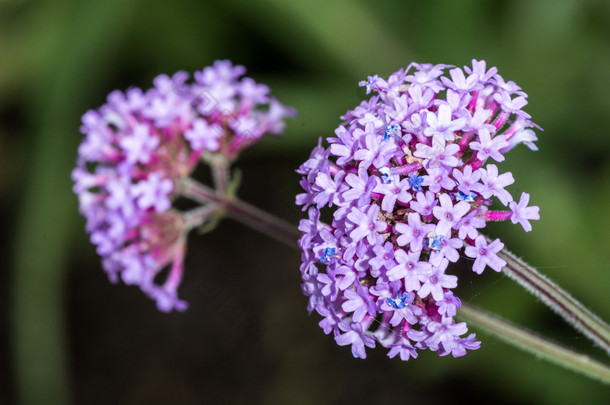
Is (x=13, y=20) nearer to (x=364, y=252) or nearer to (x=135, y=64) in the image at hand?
(x=135, y=64)

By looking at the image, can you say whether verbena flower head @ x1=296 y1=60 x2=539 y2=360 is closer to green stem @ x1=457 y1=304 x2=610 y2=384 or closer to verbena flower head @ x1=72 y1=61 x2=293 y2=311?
green stem @ x1=457 y1=304 x2=610 y2=384

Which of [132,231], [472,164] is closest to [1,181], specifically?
[132,231]

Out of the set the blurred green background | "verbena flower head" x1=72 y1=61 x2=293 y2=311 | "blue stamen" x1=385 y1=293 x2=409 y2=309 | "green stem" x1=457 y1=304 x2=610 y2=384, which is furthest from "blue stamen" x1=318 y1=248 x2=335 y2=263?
the blurred green background

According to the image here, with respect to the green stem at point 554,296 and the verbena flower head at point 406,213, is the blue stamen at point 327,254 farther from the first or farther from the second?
the green stem at point 554,296

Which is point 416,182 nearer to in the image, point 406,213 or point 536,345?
point 406,213

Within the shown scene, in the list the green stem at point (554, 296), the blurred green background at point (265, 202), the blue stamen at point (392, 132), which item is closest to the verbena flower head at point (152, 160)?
the blurred green background at point (265, 202)
